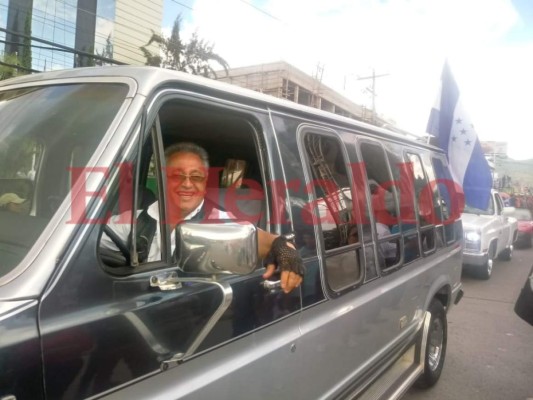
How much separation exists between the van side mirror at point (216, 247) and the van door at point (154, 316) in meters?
0.09

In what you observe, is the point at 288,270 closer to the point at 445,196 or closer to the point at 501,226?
the point at 445,196

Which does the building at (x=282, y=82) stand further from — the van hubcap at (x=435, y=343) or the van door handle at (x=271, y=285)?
the van door handle at (x=271, y=285)

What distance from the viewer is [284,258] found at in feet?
5.99

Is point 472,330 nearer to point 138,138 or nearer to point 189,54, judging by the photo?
point 138,138

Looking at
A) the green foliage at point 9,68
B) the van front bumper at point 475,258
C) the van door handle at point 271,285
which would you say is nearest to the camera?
the van door handle at point 271,285

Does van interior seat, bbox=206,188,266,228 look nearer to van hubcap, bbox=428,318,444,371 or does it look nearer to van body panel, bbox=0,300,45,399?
van body panel, bbox=0,300,45,399

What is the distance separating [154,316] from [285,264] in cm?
58

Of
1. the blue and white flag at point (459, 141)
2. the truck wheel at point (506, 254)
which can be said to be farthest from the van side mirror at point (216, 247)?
the truck wheel at point (506, 254)

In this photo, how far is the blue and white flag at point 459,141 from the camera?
246 inches

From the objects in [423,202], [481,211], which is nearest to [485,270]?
[481,211]

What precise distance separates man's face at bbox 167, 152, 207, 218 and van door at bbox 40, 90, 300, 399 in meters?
0.13

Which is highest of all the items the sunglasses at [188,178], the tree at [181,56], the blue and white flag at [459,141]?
the tree at [181,56]

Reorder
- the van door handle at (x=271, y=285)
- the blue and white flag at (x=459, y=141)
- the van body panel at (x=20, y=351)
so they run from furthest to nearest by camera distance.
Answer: the blue and white flag at (x=459, y=141) < the van door handle at (x=271, y=285) < the van body panel at (x=20, y=351)

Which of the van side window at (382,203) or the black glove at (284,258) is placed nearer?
the black glove at (284,258)
